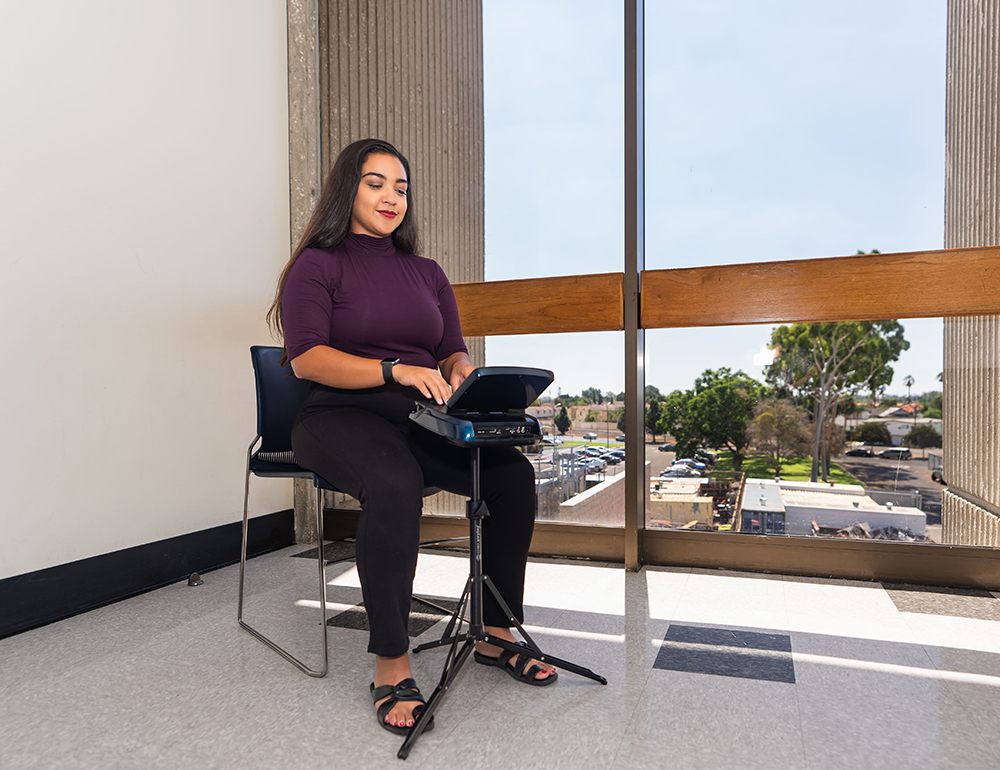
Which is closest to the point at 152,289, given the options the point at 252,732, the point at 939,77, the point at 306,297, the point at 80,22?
the point at 80,22

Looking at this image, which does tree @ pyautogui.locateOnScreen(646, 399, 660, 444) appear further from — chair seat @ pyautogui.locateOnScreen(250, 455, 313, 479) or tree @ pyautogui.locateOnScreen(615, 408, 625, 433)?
chair seat @ pyautogui.locateOnScreen(250, 455, 313, 479)

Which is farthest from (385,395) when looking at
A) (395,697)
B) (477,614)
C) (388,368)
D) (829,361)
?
(829,361)

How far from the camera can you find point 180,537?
7.96 ft

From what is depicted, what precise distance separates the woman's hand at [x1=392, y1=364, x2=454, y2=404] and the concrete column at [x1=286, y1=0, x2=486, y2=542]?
50.8 inches

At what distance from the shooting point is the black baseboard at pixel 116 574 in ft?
6.24

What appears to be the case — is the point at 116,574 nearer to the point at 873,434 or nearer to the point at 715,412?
the point at 715,412

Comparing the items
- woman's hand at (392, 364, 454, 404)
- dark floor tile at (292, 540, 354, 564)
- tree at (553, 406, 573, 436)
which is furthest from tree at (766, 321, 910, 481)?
dark floor tile at (292, 540, 354, 564)

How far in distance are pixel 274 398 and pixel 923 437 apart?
217 centimetres

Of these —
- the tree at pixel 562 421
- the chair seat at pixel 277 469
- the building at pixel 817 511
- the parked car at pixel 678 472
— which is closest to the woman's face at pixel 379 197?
the chair seat at pixel 277 469

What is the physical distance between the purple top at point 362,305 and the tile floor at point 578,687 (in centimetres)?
79

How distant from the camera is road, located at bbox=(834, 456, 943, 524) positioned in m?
2.28

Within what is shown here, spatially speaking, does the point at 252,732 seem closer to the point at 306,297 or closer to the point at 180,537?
the point at 306,297

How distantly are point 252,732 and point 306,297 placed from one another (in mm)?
945

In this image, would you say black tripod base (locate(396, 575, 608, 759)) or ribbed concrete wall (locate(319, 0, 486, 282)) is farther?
ribbed concrete wall (locate(319, 0, 486, 282))
